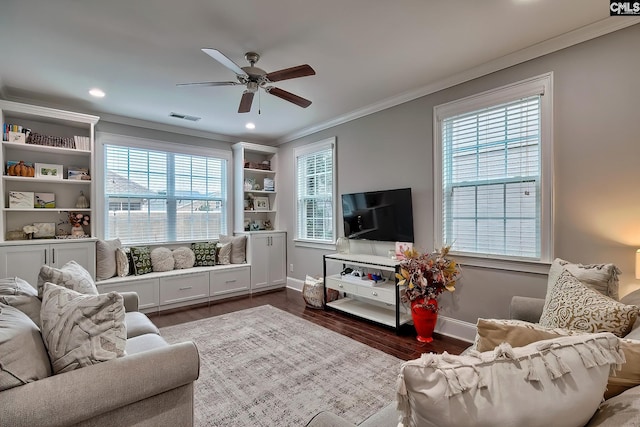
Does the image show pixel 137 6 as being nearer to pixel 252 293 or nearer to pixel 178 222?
pixel 178 222

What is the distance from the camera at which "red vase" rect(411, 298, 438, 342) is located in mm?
3094

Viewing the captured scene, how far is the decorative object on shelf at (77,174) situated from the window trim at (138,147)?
0.68 feet

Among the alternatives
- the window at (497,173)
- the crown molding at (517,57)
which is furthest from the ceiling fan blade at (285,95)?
the window at (497,173)

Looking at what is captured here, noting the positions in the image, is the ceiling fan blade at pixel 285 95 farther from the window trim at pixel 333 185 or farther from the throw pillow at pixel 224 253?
the throw pillow at pixel 224 253

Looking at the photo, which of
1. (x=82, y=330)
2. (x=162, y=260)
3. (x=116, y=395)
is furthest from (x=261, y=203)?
(x=116, y=395)

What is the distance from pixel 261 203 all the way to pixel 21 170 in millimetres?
3272

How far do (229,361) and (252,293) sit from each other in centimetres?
246

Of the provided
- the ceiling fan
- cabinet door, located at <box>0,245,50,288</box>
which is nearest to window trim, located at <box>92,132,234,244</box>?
cabinet door, located at <box>0,245,50,288</box>

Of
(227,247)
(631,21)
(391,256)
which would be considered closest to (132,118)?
(227,247)

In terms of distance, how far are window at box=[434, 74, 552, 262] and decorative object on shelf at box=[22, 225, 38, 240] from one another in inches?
190

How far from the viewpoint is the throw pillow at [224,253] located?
504cm

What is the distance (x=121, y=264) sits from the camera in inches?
162

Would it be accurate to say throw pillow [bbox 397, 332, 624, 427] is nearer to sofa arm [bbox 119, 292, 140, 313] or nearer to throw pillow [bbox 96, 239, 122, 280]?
sofa arm [bbox 119, 292, 140, 313]

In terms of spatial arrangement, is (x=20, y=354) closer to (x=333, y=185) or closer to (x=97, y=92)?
(x=97, y=92)
